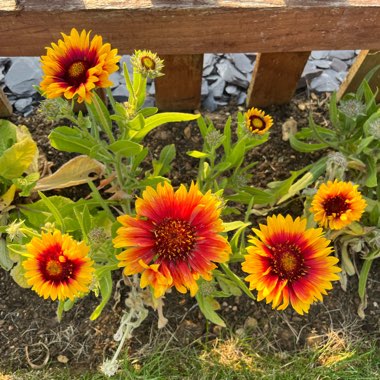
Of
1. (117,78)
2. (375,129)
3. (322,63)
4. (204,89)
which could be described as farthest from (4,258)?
(322,63)

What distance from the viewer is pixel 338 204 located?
54.1 inches

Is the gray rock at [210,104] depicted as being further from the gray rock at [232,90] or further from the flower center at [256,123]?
the flower center at [256,123]

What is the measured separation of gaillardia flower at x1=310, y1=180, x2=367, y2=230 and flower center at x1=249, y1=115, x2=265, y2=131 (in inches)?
9.8

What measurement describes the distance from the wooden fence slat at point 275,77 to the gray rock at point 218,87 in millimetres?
142

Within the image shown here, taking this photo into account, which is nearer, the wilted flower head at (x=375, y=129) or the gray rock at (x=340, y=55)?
the wilted flower head at (x=375, y=129)

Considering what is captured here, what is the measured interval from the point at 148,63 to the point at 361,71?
96 centimetres

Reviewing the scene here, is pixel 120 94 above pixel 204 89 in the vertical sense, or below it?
below

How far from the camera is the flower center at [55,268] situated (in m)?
1.11

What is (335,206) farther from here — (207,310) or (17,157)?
(17,157)

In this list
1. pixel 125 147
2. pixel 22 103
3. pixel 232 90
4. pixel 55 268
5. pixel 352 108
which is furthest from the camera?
pixel 232 90

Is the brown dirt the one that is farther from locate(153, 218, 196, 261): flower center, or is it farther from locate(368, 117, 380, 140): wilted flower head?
locate(153, 218, 196, 261): flower center

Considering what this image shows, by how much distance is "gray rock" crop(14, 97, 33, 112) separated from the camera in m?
2.05

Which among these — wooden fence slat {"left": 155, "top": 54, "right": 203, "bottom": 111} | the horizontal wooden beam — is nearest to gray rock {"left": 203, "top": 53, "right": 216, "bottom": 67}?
wooden fence slat {"left": 155, "top": 54, "right": 203, "bottom": 111}

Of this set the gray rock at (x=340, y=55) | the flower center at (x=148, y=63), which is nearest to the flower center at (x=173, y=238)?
the flower center at (x=148, y=63)
